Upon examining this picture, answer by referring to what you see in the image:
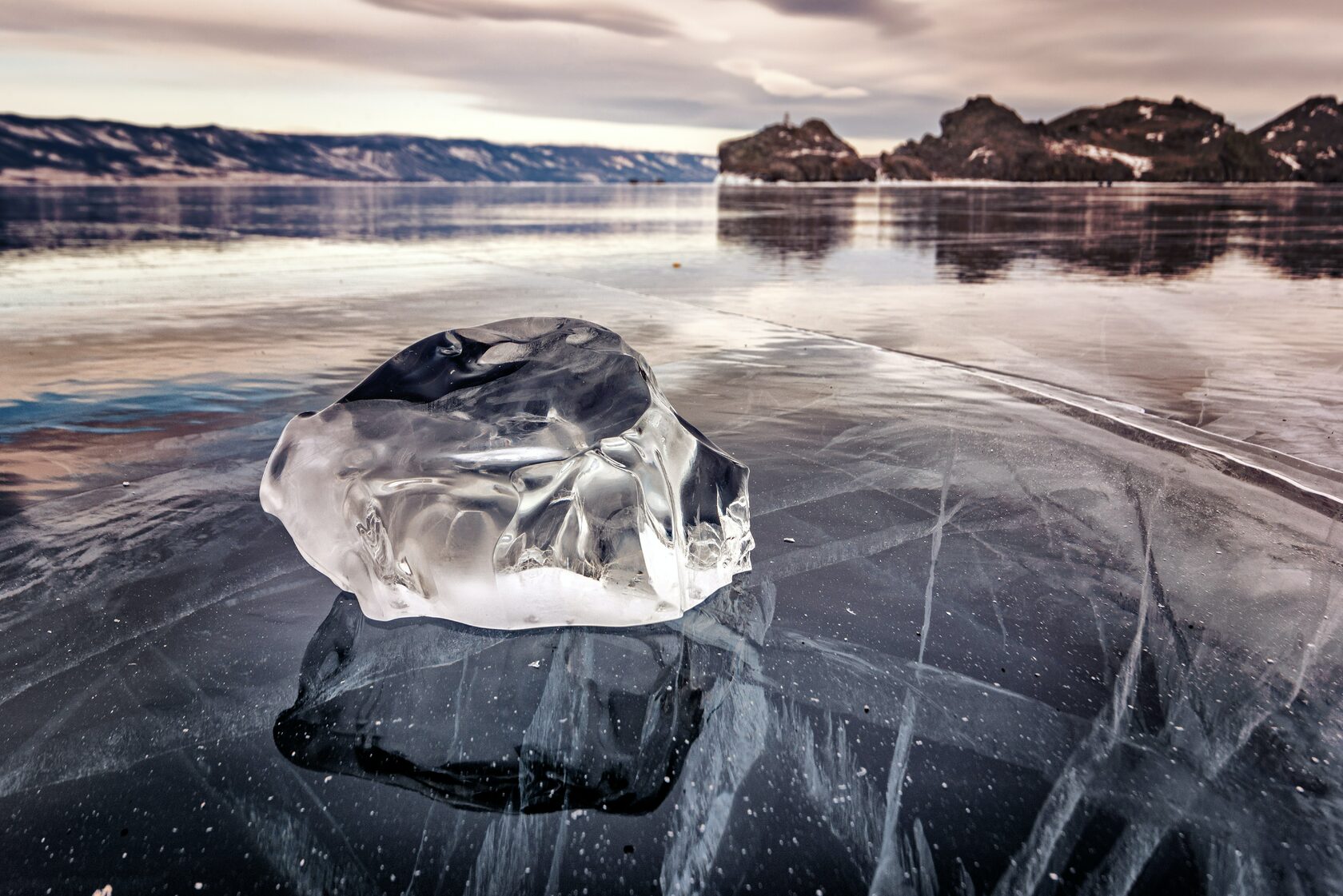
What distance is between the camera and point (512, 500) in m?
2.57

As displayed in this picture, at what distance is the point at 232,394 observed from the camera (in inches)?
214

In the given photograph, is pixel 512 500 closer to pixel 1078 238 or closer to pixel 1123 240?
pixel 1123 240

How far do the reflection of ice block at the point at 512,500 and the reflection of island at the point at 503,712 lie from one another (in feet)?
0.40

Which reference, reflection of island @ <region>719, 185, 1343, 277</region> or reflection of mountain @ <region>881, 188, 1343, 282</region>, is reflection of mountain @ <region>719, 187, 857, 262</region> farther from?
reflection of mountain @ <region>881, 188, 1343, 282</region>

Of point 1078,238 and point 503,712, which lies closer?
point 503,712

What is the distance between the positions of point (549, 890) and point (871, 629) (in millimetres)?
1336

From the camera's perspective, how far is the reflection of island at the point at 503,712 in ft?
6.27

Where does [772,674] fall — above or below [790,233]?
below

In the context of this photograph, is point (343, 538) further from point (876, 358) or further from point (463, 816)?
point (876, 358)

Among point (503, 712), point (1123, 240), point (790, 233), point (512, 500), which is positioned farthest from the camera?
point (790, 233)

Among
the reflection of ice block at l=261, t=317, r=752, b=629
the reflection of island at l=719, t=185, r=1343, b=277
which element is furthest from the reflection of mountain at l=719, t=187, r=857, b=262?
the reflection of ice block at l=261, t=317, r=752, b=629

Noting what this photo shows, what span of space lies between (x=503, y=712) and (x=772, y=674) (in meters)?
0.76

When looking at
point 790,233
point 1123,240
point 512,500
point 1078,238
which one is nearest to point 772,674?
point 512,500

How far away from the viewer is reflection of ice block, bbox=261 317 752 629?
2.57 m
